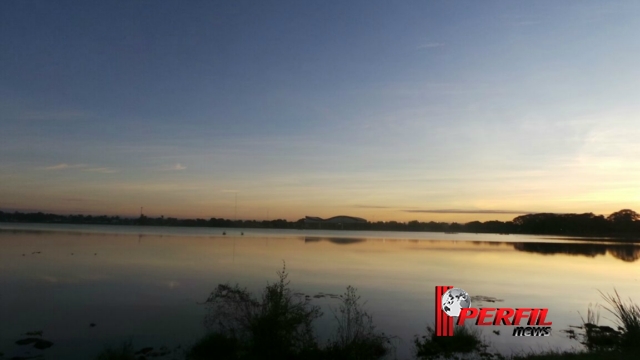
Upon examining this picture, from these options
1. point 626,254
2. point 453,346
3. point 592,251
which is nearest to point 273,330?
point 453,346

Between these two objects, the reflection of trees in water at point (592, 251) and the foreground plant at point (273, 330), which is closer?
the foreground plant at point (273, 330)

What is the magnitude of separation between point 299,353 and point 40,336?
21.1 ft

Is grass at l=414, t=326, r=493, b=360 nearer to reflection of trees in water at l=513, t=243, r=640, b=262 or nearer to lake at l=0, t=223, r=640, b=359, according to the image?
lake at l=0, t=223, r=640, b=359

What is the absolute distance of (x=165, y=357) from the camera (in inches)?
389

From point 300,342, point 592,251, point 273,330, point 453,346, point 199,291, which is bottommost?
point 453,346

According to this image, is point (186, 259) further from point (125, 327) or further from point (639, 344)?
point (639, 344)

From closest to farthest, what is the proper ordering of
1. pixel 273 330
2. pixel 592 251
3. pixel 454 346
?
1. pixel 273 330
2. pixel 454 346
3. pixel 592 251

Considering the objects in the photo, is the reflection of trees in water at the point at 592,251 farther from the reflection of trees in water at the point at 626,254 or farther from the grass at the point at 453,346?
the grass at the point at 453,346

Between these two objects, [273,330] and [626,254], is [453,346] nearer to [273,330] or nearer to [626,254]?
[273,330]

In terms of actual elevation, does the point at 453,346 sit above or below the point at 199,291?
below

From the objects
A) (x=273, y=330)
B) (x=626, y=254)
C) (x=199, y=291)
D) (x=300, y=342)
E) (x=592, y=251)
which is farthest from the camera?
(x=592, y=251)

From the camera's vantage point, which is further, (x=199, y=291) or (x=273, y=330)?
(x=199, y=291)

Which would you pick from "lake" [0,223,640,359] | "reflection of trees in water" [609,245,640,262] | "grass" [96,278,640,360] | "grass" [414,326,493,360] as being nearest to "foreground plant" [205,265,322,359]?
"grass" [96,278,640,360]

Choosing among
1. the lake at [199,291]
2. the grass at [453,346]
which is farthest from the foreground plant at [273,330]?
the grass at [453,346]
